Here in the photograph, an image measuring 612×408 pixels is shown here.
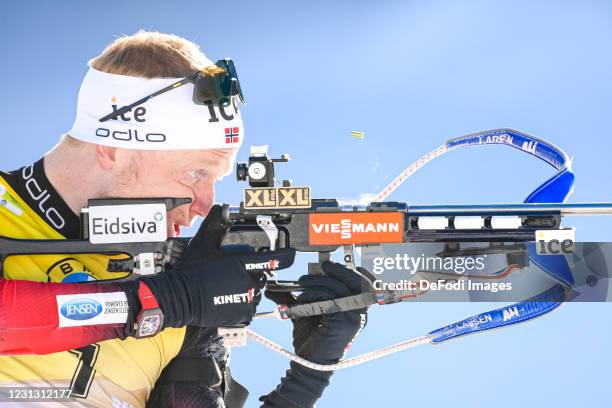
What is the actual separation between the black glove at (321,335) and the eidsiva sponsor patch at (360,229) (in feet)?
0.69

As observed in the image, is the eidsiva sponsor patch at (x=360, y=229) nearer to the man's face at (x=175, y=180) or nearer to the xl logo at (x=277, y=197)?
the xl logo at (x=277, y=197)

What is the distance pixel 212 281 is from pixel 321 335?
0.87 m

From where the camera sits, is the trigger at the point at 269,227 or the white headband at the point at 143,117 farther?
the white headband at the point at 143,117

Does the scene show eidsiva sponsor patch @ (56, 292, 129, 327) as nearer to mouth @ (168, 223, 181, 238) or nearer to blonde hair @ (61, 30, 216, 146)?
mouth @ (168, 223, 181, 238)

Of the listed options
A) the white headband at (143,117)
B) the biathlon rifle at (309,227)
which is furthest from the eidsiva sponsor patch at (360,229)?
the white headband at (143,117)

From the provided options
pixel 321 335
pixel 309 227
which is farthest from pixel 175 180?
pixel 321 335

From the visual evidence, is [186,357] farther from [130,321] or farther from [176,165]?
[176,165]

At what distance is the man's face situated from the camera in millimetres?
4910

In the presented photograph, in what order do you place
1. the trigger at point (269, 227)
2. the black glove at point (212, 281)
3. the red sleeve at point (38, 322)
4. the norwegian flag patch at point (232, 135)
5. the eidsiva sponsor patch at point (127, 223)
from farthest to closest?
1. the norwegian flag patch at point (232, 135)
2. the trigger at point (269, 227)
3. the eidsiva sponsor patch at point (127, 223)
4. the black glove at point (212, 281)
5. the red sleeve at point (38, 322)

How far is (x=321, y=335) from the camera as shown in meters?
5.05

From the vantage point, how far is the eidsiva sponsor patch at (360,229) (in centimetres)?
486

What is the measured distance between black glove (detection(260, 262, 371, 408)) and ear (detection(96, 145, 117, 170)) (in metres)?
1.21

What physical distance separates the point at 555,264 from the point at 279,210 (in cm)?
211

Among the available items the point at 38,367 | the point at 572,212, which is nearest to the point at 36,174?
the point at 38,367
